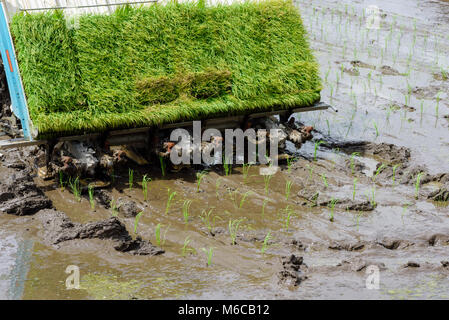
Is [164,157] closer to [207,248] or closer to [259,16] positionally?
[207,248]

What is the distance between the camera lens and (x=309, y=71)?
862 centimetres

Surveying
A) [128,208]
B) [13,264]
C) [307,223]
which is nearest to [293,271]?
[307,223]

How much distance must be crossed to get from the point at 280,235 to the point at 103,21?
3.29 m

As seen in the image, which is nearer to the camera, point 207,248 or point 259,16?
point 207,248

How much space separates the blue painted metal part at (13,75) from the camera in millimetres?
7094

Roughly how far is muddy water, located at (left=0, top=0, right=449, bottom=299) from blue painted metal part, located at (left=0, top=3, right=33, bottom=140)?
76 cm

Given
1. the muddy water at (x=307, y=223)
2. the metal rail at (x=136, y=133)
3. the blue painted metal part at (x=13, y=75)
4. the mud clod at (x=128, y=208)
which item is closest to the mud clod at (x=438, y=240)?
the muddy water at (x=307, y=223)

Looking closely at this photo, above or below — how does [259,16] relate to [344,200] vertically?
above

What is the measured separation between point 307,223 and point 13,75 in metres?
3.69

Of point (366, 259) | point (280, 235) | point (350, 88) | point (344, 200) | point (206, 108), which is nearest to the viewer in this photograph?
point (366, 259)

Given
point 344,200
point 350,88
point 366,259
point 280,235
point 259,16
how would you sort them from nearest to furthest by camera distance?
point 366,259 < point 280,235 < point 344,200 < point 259,16 < point 350,88

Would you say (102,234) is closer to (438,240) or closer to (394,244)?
(394,244)

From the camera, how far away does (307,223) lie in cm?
688

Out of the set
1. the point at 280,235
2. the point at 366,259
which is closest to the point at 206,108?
the point at 280,235
